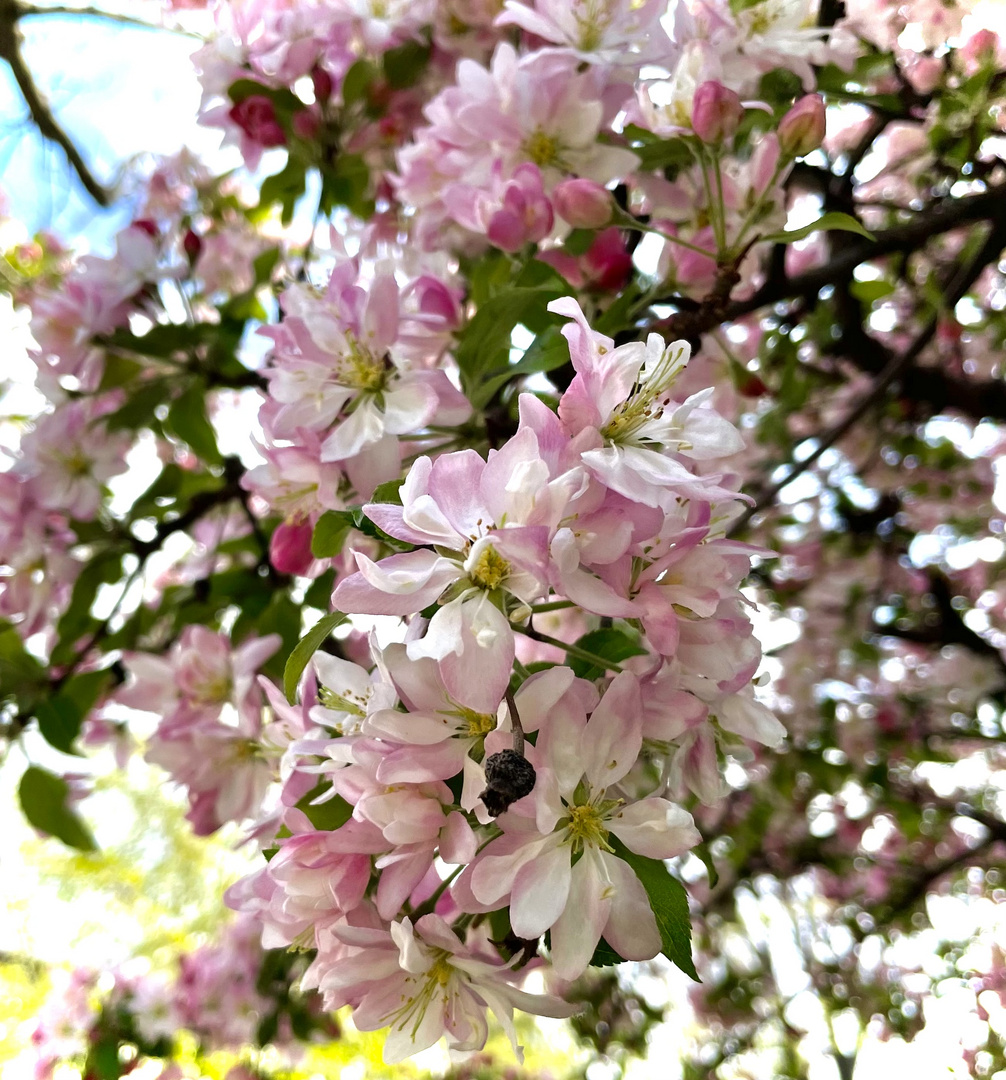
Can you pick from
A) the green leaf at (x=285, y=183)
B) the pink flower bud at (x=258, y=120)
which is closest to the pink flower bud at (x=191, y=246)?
the green leaf at (x=285, y=183)

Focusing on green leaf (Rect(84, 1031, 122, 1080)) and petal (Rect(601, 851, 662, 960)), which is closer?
petal (Rect(601, 851, 662, 960))

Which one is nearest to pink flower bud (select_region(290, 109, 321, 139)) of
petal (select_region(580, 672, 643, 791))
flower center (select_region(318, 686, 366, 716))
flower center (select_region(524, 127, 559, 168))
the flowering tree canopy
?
the flowering tree canopy

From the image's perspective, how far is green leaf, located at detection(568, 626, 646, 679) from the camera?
1.88 ft

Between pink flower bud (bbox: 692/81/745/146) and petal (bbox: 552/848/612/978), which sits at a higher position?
pink flower bud (bbox: 692/81/745/146)

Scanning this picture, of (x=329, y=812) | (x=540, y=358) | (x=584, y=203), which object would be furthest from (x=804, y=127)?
(x=329, y=812)

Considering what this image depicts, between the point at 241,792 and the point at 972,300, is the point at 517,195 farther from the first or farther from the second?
the point at 972,300

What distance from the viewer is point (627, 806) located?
0.51 m

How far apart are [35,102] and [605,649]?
213cm

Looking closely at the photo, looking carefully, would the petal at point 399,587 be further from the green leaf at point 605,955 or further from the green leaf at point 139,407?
the green leaf at point 139,407

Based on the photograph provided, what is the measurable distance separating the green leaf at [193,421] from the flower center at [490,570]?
2.89ft

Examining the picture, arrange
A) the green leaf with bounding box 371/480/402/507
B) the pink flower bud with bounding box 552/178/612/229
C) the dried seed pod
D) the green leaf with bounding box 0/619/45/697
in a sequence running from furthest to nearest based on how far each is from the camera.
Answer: the green leaf with bounding box 0/619/45/697
the pink flower bud with bounding box 552/178/612/229
the green leaf with bounding box 371/480/402/507
the dried seed pod

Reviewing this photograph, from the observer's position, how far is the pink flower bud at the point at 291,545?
777 millimetres

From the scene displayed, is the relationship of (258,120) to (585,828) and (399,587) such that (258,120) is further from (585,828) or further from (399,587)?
(585,828)

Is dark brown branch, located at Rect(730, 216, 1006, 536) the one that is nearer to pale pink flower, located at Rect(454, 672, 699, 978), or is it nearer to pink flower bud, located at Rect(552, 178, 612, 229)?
pink flower bud, located at Rect(552, 178, 612, 229)
